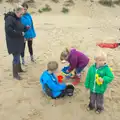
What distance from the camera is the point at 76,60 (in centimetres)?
586

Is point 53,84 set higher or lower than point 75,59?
lower

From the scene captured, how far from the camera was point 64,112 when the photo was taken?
17.1 ft

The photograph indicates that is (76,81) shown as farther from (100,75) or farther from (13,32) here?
(13,32)

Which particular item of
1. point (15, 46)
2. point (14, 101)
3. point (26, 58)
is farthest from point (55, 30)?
point (14, 101)

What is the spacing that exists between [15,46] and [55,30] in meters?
4.09

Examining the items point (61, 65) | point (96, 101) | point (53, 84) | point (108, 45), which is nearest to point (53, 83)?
point (53, 84)

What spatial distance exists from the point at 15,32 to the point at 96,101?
1982 millimetres

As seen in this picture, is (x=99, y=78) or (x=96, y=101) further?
(x=96, y=101)

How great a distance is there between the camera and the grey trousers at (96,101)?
5.05 m

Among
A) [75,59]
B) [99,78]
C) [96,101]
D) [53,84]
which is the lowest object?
[96,101]

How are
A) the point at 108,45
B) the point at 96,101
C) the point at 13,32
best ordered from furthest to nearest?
the point at 108,45 → the point at 13,32 → the point at 96,101

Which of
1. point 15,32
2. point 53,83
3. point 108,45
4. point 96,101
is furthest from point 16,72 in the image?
point 108,45

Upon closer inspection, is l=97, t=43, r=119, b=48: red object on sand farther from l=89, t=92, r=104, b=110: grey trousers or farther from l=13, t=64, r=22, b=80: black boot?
l=89, t=92, r=104, b=110: grey trousers

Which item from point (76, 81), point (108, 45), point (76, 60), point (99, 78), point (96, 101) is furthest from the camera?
point (108, 45)
